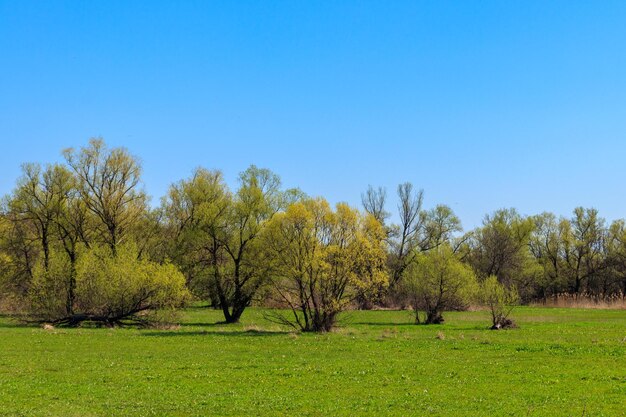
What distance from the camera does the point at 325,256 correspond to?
41.1 metres

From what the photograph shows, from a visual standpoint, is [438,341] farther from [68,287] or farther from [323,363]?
[68,287]

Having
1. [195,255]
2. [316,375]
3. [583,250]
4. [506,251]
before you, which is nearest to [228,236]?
[195,255]

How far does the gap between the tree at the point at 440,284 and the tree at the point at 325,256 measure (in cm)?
1233

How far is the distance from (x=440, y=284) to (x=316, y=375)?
33.0 meters

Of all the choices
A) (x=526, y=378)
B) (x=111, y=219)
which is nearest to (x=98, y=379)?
(x=526, y=378)

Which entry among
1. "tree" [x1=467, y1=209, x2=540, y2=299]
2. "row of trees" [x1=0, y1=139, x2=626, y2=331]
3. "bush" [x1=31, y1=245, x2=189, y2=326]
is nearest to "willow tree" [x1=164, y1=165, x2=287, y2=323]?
"row of trees" [x1=0, y1=139, x2=626, y2=331]

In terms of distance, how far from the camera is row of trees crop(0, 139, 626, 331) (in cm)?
4188

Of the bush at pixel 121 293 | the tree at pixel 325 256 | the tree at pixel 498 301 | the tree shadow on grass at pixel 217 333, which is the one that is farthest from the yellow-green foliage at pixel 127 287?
the tree at pixel 498 301

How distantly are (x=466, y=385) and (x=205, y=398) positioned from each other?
27.3ft

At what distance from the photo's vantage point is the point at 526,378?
20.9 metres

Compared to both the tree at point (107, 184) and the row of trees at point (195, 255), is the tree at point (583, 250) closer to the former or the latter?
the row of trees at point (195, 255)

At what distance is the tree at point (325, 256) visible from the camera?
41250 millimetres

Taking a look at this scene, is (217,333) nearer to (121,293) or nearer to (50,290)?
(121,293)

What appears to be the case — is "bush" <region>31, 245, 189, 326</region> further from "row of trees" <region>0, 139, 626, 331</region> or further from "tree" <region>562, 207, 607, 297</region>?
"tree" <region>562, 207, 607, 297</region>
